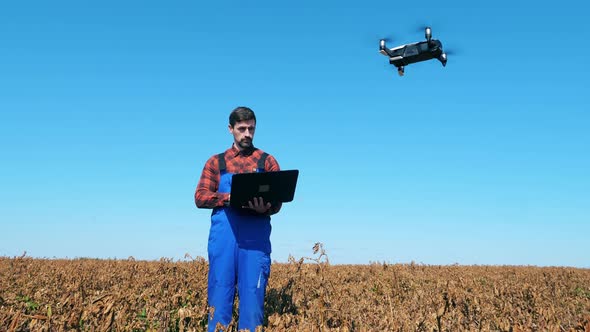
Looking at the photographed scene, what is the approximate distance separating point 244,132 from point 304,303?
2.81 m

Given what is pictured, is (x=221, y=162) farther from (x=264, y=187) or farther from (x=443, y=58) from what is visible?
(x=443, y=58)

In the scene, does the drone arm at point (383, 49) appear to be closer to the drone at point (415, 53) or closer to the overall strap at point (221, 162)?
the drone at point (415, 53)

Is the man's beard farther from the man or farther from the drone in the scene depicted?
the drone

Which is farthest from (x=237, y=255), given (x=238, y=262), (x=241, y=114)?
(x=241, y=114)

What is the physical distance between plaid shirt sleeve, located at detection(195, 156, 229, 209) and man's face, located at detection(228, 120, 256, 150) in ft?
1.02

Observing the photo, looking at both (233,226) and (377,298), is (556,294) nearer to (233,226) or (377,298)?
(377,298)

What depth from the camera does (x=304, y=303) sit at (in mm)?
6891

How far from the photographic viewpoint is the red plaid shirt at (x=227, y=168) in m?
4.98

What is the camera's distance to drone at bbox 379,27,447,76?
22.1 meters

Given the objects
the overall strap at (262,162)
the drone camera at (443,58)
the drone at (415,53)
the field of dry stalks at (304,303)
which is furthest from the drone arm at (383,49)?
the overall strap at (262,162)

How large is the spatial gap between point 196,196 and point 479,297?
464 centimetres

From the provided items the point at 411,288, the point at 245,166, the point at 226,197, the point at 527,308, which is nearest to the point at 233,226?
the point at 226,197

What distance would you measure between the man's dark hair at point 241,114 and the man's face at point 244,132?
0.03m

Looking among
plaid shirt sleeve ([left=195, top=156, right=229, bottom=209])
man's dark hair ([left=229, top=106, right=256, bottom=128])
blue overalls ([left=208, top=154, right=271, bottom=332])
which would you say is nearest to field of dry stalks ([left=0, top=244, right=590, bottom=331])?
blue overalls ([left=208, top=154, right=271, bottom=332])
